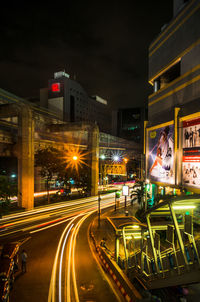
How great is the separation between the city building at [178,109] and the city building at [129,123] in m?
93.6

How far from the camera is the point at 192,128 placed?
16.0 meters

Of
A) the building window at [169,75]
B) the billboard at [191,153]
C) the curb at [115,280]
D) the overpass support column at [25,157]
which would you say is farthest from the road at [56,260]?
the building window at [169,75]

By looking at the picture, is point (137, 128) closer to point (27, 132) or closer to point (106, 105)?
point (106, 105)

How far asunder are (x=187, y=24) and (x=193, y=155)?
39.8 ft

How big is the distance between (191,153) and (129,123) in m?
107

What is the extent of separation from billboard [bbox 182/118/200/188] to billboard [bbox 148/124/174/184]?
161 cm

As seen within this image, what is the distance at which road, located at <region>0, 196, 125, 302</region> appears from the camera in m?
10.8

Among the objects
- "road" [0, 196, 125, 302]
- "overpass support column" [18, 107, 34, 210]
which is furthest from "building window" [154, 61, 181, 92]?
"road" [0, 196, 125, 302]

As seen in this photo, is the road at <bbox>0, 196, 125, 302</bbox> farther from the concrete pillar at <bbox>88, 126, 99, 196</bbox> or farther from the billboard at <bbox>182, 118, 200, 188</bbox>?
the concrete pillar at <bbox>88, 126, 99, 196</bbox>

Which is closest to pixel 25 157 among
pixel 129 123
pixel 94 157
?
pixel 94 157

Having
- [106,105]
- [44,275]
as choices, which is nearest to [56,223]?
[44,275]

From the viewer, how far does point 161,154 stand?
20375 mm

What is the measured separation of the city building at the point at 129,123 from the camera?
118 meters

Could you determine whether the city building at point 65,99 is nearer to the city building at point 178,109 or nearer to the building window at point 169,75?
the building window at point 169,75
